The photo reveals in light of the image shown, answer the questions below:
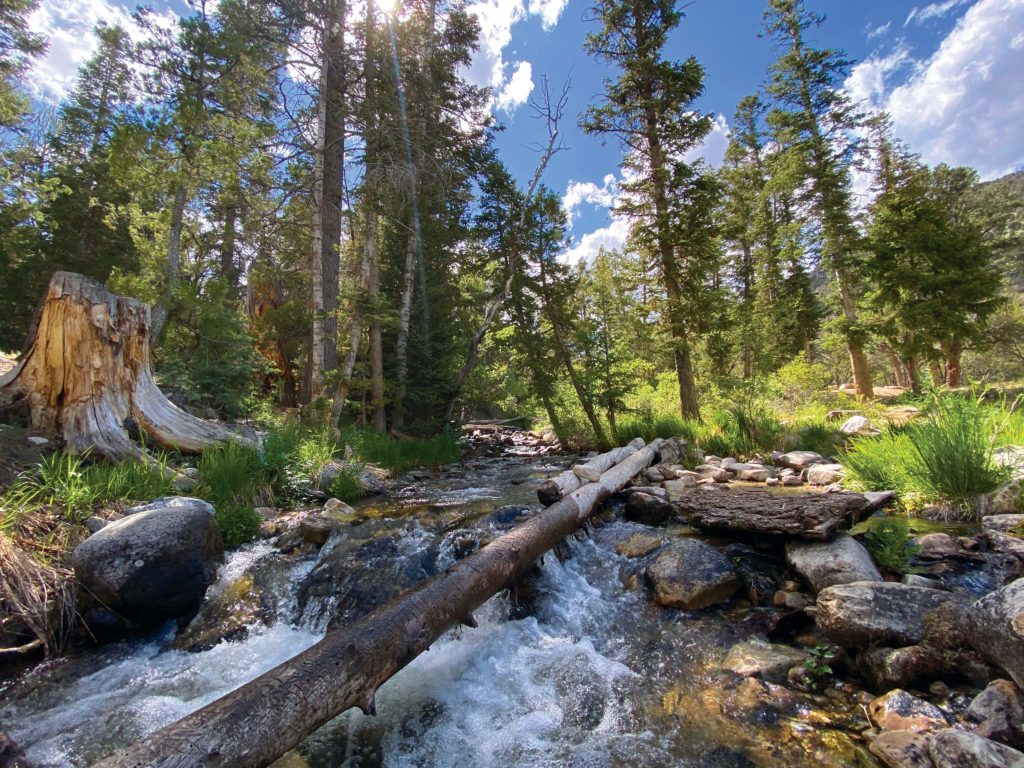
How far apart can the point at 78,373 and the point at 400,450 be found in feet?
18.7

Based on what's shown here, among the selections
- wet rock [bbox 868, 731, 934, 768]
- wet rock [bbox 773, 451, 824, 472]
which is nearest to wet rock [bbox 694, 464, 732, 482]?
wet rock [bbox 773, 451, 824, 472]

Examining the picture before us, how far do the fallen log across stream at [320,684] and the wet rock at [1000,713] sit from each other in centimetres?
255

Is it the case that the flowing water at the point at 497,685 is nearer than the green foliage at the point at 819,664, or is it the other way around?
the flowing water at the point at 497,685

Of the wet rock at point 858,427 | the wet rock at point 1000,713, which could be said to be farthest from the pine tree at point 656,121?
the wet rock at point 1000,713

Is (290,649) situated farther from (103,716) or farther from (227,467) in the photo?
(227,467)

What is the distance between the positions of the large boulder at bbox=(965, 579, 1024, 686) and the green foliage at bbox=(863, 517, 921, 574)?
1.26 metres

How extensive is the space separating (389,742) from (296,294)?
55.3ft

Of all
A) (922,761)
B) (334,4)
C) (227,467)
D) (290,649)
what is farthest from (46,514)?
(334,4)

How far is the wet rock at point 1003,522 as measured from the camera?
138 inches

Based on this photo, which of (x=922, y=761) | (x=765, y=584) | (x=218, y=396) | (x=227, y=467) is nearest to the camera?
(x=922, y=761)

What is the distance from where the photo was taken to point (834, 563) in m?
3.21

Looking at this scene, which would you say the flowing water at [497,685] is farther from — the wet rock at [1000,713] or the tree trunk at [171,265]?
the tree trunk at [171,265]

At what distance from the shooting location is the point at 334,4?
9.55 meters

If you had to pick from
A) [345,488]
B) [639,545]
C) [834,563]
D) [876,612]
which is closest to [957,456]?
[834,563]
